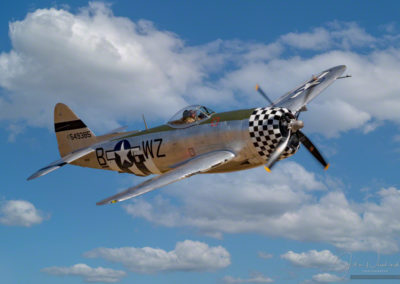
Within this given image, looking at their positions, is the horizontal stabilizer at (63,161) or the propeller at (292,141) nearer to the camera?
the propeller at (292,141)

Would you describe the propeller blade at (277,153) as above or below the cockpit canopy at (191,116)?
below

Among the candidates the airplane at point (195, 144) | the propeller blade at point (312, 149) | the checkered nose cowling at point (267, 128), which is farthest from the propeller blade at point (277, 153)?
the propeller blade at point (312, 149)

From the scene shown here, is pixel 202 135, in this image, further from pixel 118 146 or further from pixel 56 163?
pixel 56 163

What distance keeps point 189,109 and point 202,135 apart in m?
1.39

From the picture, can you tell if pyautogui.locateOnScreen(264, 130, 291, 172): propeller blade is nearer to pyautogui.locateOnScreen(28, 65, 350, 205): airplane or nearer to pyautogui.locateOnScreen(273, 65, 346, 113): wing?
pyautogui.locateOnScreen(28, 65, 350, 205): airplane

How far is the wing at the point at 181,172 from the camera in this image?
1312 centimetres

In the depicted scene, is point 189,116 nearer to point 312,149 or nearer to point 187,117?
point 187,117

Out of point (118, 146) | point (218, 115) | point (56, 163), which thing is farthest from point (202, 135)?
point (56, 163)

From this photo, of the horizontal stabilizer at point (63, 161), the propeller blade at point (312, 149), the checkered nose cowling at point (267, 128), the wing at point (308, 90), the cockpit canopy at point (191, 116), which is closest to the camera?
the checkered nose cowling at point (267, 128)

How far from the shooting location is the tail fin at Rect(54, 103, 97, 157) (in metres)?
20.6

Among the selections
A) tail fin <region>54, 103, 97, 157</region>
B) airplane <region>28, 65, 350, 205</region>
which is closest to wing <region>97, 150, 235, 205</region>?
airplane <region>28, 65, 350, 205</region>

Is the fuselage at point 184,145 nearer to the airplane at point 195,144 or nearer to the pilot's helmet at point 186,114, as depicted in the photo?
the airplane at point 195,144

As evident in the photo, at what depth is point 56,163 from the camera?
64.3 ft

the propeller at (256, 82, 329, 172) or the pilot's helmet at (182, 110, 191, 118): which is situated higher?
the pilot's helmet at (182, 110, 191, 118)
